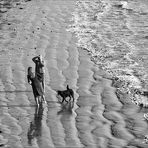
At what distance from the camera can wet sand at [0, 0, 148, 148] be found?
A: 599 inches

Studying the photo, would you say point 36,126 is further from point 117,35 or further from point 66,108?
point 117,35

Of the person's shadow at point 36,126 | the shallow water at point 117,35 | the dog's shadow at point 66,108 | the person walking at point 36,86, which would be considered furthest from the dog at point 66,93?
the shallow water at point 117,35

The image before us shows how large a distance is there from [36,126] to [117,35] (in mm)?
12402

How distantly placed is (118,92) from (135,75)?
218cm

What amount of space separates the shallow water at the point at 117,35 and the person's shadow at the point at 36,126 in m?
3.34

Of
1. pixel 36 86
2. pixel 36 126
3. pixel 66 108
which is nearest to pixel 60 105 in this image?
pixel 66 108

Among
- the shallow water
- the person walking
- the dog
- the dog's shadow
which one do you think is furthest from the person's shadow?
the shallow water

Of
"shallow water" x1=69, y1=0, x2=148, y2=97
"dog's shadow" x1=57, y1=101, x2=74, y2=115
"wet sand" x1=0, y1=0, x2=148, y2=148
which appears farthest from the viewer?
"shallow water" x1=69, y1=0, x2=148, y2=97

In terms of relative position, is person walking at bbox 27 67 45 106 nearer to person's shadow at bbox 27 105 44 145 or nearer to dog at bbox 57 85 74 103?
person's shadow at bbox 27 105 44 145

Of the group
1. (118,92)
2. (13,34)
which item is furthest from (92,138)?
(13,34)

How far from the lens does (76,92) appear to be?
19.2 meters

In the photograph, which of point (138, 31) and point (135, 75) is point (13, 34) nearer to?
point (138, 31)

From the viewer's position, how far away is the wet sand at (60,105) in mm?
15219

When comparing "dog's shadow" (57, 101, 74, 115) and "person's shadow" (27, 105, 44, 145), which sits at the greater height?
"dog's shadow" (57, 101, 74, 115)
